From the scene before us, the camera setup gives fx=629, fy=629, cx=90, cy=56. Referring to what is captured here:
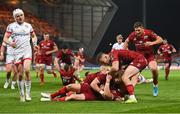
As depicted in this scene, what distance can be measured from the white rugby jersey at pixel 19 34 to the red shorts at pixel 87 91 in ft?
6.47

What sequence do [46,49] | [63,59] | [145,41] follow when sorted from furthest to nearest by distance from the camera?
1. [46,49]
2. [63,59]
3. [145,41]

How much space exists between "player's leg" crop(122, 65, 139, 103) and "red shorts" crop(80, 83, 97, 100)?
3.47 ft

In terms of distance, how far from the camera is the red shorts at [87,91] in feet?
56.5

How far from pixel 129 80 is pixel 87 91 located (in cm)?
126

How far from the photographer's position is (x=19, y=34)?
1761cm

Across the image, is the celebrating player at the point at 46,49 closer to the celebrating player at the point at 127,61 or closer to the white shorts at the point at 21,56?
the white shorts at the point at 21,56

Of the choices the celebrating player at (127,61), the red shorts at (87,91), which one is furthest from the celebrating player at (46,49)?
the celebrating player at (127,61)

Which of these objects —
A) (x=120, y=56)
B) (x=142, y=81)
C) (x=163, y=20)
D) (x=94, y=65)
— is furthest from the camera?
(x=163, y=20)

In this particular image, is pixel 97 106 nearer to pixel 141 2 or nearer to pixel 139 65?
pixel 139 65

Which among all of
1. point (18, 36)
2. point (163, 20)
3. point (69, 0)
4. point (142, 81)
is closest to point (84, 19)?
point (69, 0)

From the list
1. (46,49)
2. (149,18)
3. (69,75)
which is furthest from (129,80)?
(149,18)

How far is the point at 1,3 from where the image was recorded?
66.9 meters

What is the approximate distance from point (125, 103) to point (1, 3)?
51946 mm

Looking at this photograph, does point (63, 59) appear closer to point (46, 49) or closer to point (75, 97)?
point (46, 49)
